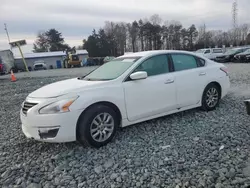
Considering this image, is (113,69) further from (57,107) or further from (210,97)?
(210,97)

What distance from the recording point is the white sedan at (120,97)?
139 inches

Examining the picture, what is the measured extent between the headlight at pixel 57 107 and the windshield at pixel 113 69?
40.5 inches

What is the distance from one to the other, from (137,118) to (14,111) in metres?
4.45

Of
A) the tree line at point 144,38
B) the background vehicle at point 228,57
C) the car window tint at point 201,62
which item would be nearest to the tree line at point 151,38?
the tree line at point 144,38

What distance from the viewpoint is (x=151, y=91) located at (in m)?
4.27

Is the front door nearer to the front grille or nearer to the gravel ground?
the gravel ground

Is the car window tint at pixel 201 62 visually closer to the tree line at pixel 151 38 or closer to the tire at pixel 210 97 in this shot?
the tire at pixel 210 97

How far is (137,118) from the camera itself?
4.17m

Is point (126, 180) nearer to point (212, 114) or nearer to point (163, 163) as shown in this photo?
point (163, 163)

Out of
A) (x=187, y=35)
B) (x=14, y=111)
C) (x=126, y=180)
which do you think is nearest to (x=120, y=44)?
(x=187, y=35)

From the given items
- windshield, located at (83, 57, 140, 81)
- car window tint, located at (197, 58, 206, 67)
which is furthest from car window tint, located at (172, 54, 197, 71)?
windshield, located at (83, 57, 140, 81)

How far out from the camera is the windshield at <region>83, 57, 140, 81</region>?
4.30 metres

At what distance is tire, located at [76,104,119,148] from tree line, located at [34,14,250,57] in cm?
5803

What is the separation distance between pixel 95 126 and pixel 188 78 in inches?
91.8
